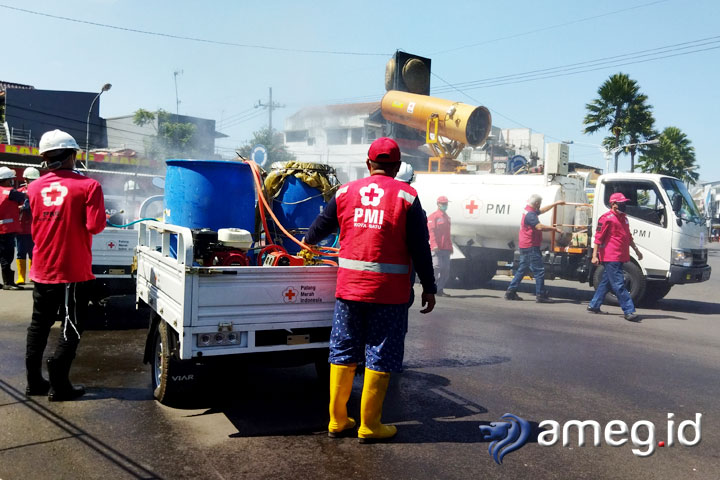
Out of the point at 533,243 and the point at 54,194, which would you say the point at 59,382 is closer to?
the point at 54,194

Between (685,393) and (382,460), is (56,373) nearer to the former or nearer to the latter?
(382,460)

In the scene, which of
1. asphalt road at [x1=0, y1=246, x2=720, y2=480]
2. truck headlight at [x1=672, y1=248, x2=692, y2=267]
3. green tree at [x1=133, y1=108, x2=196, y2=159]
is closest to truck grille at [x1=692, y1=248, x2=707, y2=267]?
truck headlight at [x1=672, y1=248, x2=692, y2=267]

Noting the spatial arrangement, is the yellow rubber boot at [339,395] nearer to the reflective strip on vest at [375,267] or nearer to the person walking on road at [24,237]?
the reflective strip on vest at [375,267]

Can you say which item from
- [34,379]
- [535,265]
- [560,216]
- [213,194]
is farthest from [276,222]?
[560,216]

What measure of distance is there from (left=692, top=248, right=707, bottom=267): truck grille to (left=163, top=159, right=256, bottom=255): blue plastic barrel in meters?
9.20

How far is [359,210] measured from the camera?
4008 millimetres

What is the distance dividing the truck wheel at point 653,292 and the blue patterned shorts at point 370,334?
909cm

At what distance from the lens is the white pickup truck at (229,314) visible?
3.83 m

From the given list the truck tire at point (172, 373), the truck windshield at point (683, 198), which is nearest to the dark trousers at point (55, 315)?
the truck tire at point (172, 373)

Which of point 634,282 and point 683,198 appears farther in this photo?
point 634,282

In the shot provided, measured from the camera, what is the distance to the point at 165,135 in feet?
158

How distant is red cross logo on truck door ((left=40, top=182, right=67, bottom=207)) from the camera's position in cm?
457

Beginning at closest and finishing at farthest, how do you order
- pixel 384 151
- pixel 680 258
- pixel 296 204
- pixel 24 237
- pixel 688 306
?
1. pixel 384 151
2. pixel 296 204
3. pixel 24 237
4. pixel 680 258
5. pixel 688 306

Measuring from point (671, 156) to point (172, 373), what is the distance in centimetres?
4639
